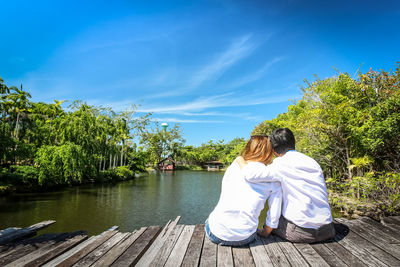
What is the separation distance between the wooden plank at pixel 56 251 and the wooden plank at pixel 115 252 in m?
0.49

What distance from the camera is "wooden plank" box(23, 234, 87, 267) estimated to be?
1.86m

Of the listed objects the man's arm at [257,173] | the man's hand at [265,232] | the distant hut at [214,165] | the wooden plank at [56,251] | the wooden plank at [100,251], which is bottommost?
the wooden plank at [56,251]

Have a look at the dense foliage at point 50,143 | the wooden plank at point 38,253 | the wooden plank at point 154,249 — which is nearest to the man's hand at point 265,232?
the wooden plank at point 154,249

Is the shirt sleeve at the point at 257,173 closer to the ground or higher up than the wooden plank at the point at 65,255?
higher up

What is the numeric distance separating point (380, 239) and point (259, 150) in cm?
150

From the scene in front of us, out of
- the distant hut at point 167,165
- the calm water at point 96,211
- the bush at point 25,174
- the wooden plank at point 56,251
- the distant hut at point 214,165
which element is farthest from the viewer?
the distant hut at point 214,165

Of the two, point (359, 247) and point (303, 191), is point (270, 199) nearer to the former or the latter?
point (303, 191)

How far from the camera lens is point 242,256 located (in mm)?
1775

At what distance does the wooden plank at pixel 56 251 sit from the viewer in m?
1.86

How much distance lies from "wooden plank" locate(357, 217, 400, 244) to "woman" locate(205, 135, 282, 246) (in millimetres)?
1208

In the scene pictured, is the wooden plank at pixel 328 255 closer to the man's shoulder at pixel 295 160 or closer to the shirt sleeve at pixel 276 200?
the shirt sleeve at pixel 276 200

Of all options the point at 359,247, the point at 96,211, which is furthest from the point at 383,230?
the point at 96,211

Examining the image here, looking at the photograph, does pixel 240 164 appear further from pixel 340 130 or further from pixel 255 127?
pixel 255 127

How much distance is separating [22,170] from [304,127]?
13.8 metres
